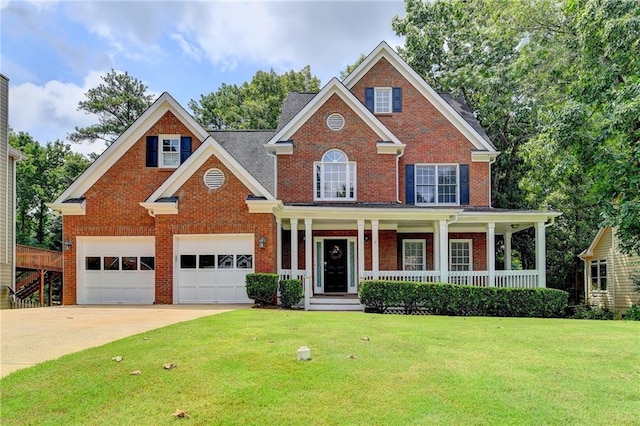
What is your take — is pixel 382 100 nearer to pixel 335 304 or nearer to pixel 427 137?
pixel 427 137

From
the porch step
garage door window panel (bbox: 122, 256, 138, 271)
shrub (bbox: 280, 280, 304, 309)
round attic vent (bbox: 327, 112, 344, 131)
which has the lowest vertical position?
the porch step

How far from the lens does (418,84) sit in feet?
67.0

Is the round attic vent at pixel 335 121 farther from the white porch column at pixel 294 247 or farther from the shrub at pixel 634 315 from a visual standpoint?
the shrub at pixel 634 315

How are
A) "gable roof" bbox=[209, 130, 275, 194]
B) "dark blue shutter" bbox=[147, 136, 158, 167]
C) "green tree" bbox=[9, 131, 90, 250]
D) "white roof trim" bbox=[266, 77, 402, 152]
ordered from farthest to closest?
"green tree" bbox=[9, 131, 90, 250] < "gable roof" bbox=[209, 130, 275, 194] < "white roof trim" bbox=[266, 77, 402, 152] < "dark blue shutter" bbox=[147, 136, 158, 167]

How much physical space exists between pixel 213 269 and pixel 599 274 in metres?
17.8

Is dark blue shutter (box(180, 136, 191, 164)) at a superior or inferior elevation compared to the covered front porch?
superior

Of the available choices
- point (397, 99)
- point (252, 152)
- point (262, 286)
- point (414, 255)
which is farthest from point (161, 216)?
point (397, 99)

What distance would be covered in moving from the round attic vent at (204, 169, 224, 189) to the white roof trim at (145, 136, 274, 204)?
0.36 meters

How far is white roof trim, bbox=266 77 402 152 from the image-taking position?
62.4 feet

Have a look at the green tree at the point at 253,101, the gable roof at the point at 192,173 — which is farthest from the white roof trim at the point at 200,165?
the green tree at the point at 253,101

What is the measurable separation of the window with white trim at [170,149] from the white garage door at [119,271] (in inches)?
125

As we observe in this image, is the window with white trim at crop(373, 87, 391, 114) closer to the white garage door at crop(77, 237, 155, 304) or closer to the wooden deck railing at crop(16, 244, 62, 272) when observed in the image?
the white garage door at crop(77, 237, 155, 304)

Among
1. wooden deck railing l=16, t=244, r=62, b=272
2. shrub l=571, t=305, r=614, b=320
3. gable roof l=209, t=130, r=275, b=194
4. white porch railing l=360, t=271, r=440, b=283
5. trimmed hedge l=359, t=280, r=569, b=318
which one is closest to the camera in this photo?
trimmed hedge l=359, t=280, r=569, b=318

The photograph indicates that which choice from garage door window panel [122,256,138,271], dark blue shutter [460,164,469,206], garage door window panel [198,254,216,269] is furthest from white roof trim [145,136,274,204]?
dark blue shutter [460,164,469,206]
